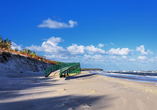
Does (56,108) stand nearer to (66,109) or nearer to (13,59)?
(66,109)

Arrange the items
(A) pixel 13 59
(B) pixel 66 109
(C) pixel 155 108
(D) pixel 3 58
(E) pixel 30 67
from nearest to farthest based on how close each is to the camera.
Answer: (B) pixel 66 109, (C) pixel 155 108, (D) pixel 3 58, (A) pixel 13 59, (E) pixel 30 67

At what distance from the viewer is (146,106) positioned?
3.71 m

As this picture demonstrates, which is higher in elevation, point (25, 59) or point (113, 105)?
point (25, 59)

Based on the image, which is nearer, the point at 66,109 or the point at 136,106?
the point at 66,109

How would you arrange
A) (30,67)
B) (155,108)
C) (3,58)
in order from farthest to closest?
(30,67)
(3,58)
(155,108)

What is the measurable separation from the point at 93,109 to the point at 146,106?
1883 millimetres

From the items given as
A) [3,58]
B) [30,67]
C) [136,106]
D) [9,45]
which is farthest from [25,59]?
[136,106]

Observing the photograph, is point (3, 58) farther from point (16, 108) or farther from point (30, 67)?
point (16, 108)

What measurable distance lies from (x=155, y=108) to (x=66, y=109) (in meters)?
2.86

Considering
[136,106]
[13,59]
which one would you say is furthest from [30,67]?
[136,106]

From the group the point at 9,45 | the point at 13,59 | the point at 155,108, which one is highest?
the point at 9,45

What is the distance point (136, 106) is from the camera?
3682 mm

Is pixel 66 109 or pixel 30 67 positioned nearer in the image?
pixel 66 109

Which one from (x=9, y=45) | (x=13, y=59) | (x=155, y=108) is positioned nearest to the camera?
(x=155, y=108)
